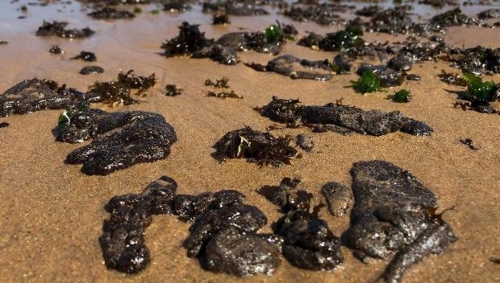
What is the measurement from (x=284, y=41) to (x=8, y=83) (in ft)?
27.6

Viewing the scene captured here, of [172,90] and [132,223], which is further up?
[132,223]

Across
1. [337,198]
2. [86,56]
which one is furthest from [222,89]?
[337,198]

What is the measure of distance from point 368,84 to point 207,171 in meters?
5.18

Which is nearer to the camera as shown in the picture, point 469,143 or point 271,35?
point 469,143

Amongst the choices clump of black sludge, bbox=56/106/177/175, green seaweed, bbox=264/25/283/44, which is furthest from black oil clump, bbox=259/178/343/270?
green seaweed, bbox=264/25/283/44

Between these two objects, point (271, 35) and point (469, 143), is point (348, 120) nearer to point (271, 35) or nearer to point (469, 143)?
point (469, 143)

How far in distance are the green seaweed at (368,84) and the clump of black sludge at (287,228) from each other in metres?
4.47

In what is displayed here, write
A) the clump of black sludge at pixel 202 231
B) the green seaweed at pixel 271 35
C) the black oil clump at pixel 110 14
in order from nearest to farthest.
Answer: the clump of black sludge at pixel 202 231 < the green seaweed at pixel 271 35 < the black oil clump at pixel 110 14

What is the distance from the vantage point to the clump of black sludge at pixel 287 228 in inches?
191

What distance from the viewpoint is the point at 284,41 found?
14.9m

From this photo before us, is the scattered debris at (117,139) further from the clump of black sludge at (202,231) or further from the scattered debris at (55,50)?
the scattered debris at (55,50)

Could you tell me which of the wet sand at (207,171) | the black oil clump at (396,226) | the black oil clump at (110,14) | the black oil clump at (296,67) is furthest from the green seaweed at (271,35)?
the black oil clump at (396,226)

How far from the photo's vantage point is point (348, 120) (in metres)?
8.16

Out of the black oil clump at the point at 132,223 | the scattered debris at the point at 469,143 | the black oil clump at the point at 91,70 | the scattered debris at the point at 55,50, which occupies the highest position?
the scattered debris at the point at 469,143
